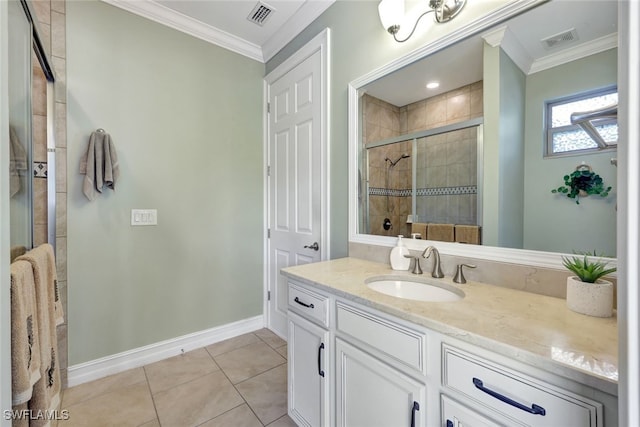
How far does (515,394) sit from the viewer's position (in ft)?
2.17

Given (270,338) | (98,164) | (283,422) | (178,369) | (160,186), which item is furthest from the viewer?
(270,338)

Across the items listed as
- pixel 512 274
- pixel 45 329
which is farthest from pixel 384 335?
pixel 45 329

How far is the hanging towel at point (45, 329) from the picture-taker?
86 cm

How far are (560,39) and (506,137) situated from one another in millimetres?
366

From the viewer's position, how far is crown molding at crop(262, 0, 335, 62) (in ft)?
6.59

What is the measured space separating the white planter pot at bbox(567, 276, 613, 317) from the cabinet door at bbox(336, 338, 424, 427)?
544 millimetres

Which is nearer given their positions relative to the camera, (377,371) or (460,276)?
(377,371)

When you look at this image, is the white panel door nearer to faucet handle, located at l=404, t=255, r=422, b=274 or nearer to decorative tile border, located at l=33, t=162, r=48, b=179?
faucet handle, located at l=404, t=255, r=422, b=274

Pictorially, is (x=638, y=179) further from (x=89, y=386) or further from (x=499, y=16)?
(x=89, y=386)

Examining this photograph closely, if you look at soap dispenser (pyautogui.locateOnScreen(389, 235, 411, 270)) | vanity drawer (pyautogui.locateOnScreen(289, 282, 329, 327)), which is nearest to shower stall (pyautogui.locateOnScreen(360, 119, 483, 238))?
soap dispenser (pyautogui.locateOnScreen(389, 235, 411, 270))

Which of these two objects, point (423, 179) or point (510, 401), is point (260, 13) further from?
point (510, 401)

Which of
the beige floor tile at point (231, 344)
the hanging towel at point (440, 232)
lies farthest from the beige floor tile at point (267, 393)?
the hanging towel at point (440, 232)

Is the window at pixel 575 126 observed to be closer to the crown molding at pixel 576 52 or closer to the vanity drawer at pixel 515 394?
the crown molding at pixel 576 52

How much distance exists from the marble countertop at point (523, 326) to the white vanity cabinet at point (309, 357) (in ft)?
0.53
